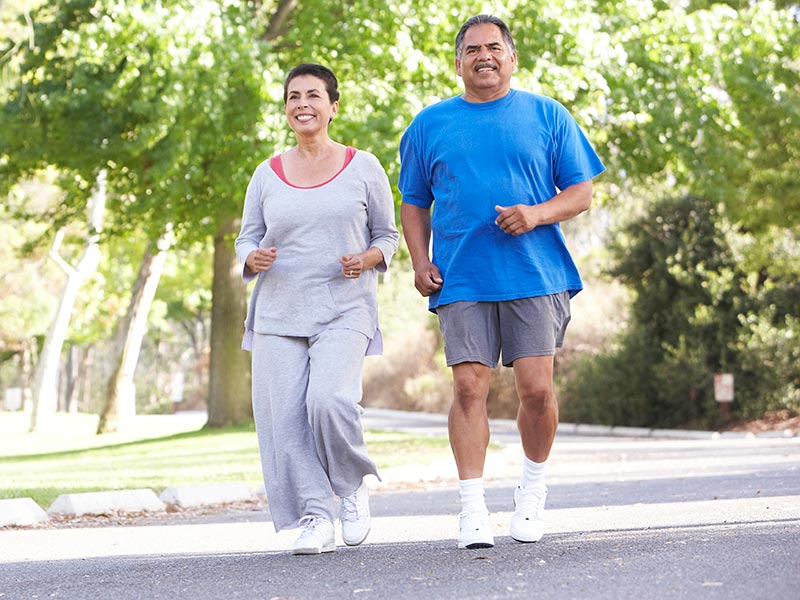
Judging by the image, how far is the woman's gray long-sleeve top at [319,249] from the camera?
240 inches

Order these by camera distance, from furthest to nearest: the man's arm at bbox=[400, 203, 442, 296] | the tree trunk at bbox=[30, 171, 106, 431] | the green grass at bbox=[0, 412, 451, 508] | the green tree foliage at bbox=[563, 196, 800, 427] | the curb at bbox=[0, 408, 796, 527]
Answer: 1. the tree trunk at bbox=[30, 171, 106, 431]
2. the green tree foliage at bbox=[563, 196, 800, 427]
3. the green grass at bbox=[0, 412, 451, 508]
4. the curb at bbox=[0, 408, 796, 527]
5. the man's arm at bbox=[400, 203, 442, 296]

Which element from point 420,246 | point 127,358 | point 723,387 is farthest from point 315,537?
point 127,358

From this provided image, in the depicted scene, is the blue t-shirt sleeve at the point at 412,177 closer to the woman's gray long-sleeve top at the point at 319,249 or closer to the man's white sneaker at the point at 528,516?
the woman's gray long-sleeve top at the point at 319,249

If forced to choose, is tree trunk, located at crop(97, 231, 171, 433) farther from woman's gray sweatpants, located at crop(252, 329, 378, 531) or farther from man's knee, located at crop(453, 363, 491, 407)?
man's knee, located at crop(453, 363, 491, 407)

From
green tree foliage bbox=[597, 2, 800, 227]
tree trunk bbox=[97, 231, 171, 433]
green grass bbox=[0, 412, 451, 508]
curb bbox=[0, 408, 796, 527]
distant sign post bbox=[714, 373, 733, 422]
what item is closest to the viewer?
curb bbox=[0, 408, 796, 527]

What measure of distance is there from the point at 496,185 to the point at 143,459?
11.4 meters

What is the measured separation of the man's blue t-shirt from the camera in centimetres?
589

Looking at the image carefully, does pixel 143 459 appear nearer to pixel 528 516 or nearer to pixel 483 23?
pixel 528 516

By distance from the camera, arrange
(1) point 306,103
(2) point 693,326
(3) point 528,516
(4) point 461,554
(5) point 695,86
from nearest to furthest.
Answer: (4) point 461,554 < (3) point 528,516 < (1) point 306,103 < (5) point 695,86 < (2) point 693,326

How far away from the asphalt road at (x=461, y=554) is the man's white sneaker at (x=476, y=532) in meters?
0.09

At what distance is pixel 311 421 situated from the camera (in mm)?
5973

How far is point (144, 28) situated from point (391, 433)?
821cm

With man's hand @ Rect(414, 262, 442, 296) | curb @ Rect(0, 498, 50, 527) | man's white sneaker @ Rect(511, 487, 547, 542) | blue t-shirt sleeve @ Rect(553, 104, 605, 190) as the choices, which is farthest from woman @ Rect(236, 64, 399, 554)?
curb @ Rect(0, 498, 50, 527)

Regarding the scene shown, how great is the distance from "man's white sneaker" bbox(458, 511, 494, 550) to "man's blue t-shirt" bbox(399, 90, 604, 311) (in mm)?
957
